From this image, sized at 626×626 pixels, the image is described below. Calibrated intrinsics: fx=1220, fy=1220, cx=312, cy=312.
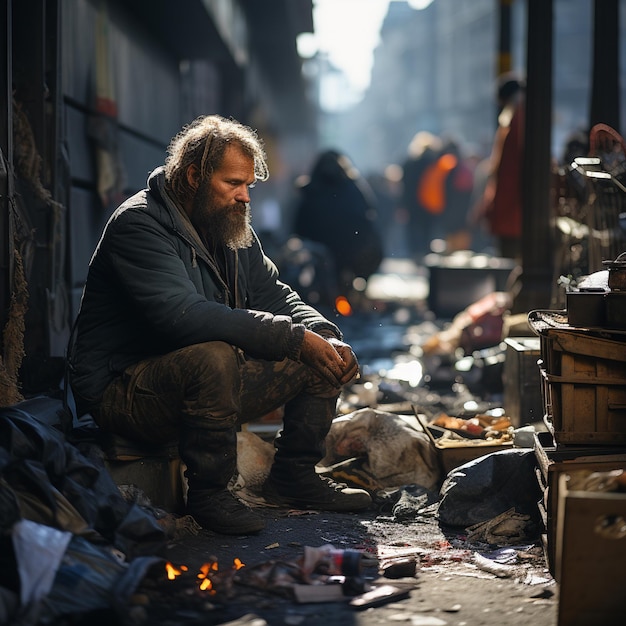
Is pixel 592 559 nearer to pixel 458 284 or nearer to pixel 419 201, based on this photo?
pixel 458 284

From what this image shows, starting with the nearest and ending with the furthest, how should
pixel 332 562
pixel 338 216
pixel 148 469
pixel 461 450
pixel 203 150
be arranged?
pixel 332 562
pixel 148 469
pixel 203 150
pixel 461 450
pixel 338 216

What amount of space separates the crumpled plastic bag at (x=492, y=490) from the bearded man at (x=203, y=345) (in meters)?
0.48

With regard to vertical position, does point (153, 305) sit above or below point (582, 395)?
above

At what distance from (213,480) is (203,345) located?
0.60m

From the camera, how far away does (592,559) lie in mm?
3826

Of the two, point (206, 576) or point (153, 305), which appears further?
point (153, 305)

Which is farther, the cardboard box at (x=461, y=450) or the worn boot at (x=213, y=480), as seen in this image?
the cardboard box at (x=461, y=450)

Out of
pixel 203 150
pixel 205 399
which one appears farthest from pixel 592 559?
pixel 203 150

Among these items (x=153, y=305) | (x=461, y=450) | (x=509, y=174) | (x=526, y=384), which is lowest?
(x=461, y=450)

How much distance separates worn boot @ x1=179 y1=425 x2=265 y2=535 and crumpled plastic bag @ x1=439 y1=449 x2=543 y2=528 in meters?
0.92

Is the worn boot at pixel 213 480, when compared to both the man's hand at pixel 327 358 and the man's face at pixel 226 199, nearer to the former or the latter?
the man's hand at pixel 327 358

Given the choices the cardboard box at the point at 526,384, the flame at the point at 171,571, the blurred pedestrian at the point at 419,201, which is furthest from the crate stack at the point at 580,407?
the blurred pedestrian at the point at 419,201

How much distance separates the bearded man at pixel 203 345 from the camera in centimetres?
520

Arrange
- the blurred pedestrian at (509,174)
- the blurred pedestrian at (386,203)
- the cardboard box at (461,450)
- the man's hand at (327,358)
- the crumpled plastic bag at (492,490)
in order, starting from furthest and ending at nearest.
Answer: the blurred pedestrian at (386,203) < the blurred pedestrian at (509,174) < the cardboard box at (461,450) < the crumpled plastic bag at (492,490) < the man's hand at (327,358)
